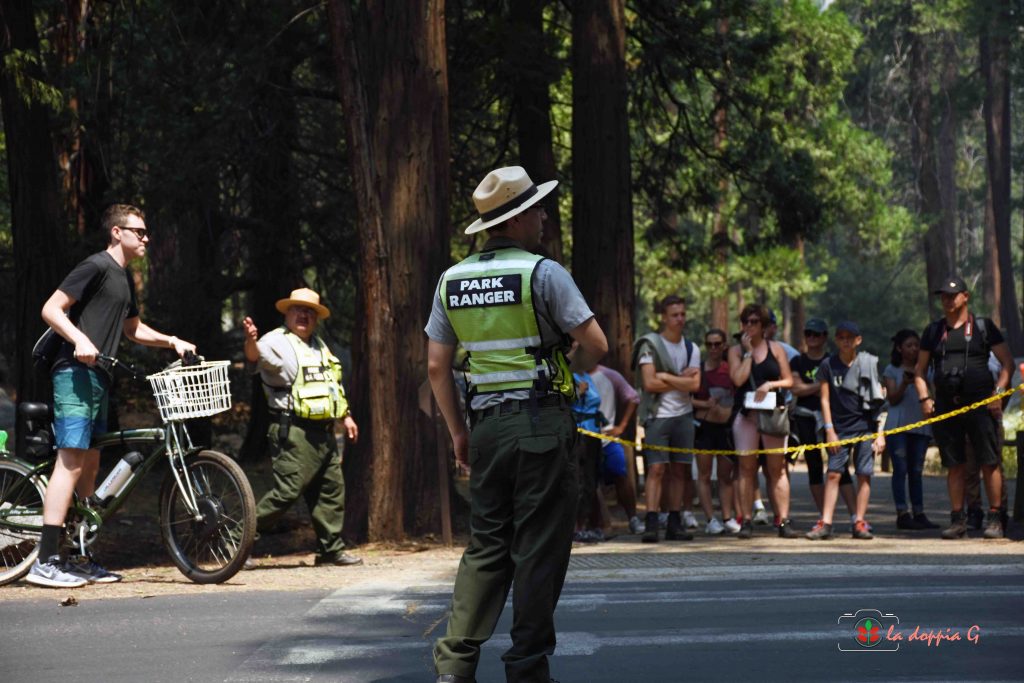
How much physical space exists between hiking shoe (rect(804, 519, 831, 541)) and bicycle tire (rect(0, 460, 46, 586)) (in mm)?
6025

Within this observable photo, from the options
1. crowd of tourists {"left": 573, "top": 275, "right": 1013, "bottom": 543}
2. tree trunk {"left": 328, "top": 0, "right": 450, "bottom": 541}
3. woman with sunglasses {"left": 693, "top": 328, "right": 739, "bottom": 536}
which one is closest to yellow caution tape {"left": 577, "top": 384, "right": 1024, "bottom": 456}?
crowd of tourists {"left": 573, "top": 275, "right": 1013, "bottom": 543}

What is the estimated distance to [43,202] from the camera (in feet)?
43.2

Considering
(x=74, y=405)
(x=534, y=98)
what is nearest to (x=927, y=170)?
(x=534, y=98)

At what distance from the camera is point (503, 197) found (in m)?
5.56

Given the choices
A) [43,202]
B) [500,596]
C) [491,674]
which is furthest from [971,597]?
[43,202]

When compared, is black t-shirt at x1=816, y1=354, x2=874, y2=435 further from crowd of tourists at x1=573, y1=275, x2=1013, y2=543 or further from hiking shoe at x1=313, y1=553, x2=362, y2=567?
hiking shoe at x1=313, y1=553, x2=362, y2=567

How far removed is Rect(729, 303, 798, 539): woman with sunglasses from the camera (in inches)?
475

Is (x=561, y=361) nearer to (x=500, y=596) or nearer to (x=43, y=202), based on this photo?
(x=500, y=596)

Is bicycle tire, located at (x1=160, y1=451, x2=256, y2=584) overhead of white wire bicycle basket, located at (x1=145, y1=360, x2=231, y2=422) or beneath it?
beneath

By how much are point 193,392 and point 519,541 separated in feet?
13.3

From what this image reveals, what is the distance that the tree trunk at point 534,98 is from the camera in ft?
54.3

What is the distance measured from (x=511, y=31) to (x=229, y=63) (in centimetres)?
354

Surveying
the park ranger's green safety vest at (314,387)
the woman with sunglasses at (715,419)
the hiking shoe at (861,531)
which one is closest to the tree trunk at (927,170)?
the woman with sunglasses at (715,419)

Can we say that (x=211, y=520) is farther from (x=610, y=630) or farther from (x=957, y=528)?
(x=957, y=528)
